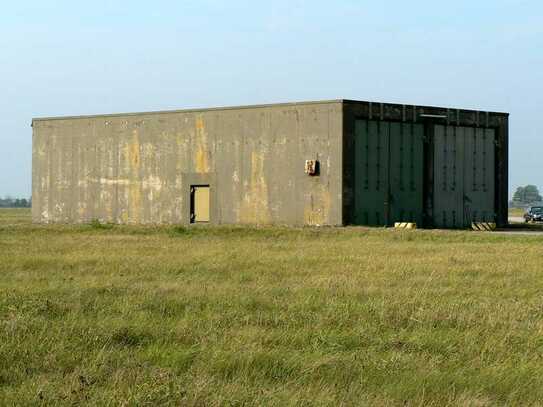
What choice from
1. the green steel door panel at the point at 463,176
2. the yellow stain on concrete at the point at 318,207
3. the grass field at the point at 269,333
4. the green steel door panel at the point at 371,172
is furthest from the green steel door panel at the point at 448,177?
the grass field at the point at 269,333

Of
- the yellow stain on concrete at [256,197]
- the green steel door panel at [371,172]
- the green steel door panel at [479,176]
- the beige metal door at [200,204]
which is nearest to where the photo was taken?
the green steel door panel at [371,172]

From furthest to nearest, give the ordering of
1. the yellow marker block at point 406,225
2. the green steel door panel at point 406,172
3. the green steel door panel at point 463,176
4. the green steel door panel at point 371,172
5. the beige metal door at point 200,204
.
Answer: the beige metal door at point 200,204, the green steel door panel at point 463,176, the green steel door panel at point 406,172, the green steel door panel at point 371,172, the yellow marker block at point 406,225

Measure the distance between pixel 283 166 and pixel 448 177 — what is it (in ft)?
25.8

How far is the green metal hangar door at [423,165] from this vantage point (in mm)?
40750

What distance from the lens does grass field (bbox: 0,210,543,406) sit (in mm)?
8070

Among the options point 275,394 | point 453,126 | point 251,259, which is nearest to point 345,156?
point 453,126

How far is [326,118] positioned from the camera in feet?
133

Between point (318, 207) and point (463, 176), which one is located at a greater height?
point (463, 176)

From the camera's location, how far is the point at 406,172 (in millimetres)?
42594

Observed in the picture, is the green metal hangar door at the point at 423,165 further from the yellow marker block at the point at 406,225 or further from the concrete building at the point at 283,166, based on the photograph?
the yellow marker block at the point at 406,225

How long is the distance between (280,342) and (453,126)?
1410 inches

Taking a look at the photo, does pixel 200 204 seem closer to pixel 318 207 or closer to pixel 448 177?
pixel 318 207

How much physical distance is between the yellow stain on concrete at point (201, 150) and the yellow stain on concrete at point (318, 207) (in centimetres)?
565

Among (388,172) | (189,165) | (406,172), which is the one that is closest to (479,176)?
(406,172)
